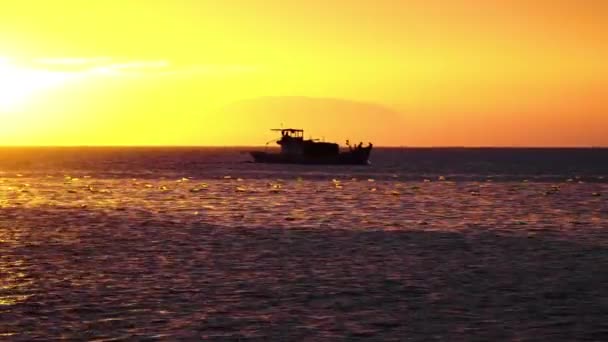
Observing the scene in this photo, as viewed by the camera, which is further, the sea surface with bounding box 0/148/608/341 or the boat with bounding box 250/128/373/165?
the boat with bounding box 250/128/373/165

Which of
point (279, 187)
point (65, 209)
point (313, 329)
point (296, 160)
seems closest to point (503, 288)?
point (313, 329)

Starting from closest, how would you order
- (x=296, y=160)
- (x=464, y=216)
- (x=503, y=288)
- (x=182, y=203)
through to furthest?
(x=503, y=288), (x=464, y=216), (x=182, y=203), (x=296, y=160)

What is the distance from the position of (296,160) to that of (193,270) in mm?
155190

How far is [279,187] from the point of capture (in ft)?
377

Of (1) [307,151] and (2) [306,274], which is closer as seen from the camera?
(2) [306,274]

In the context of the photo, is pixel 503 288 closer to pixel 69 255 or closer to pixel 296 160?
pixel 69 255

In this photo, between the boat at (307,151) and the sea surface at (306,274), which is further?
the boat at (307,151)

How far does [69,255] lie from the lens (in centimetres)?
4316

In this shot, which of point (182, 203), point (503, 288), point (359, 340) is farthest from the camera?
point (182, 203)

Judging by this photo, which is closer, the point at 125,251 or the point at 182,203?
the point at 125,251

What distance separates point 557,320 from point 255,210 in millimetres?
49379

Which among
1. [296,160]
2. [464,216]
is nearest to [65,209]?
[464,216]

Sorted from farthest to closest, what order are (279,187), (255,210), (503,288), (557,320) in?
(279,187) < (255,210) < (503,288) < (557,320)

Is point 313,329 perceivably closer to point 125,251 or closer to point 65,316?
point 65,316
